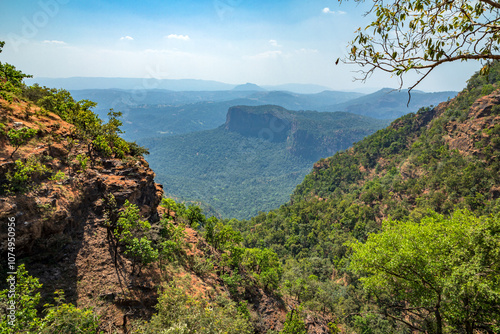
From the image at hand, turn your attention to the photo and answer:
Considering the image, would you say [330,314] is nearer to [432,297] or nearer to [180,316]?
[432,297]

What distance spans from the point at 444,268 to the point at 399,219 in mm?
39590

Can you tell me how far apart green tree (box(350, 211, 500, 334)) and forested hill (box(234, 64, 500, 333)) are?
0.20 ft

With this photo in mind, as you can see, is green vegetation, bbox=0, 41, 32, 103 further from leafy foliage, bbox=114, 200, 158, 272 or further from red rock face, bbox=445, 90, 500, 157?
red rock face, bbox=445, 90, 500, 157

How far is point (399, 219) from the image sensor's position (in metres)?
43.1

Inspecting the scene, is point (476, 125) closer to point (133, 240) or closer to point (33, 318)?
point (133, 240)

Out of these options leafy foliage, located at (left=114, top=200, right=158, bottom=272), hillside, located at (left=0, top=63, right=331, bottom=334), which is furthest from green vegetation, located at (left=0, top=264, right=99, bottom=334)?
leafy foliage, located at (left=114, top=200, right=158, bottom=272)

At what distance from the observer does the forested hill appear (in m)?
10.8

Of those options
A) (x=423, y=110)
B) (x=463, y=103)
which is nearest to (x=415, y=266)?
(x=463, y=103)

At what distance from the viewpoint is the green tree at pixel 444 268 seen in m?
8.02

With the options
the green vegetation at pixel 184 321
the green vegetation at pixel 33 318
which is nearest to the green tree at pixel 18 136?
the green vegetation at pixel 33 318

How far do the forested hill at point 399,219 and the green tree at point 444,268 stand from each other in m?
0.06

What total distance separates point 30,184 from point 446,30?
17.0 m

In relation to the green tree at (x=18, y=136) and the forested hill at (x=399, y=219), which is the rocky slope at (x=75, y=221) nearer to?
→ the green tree at (x=18, y=136)

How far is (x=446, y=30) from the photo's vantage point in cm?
612
